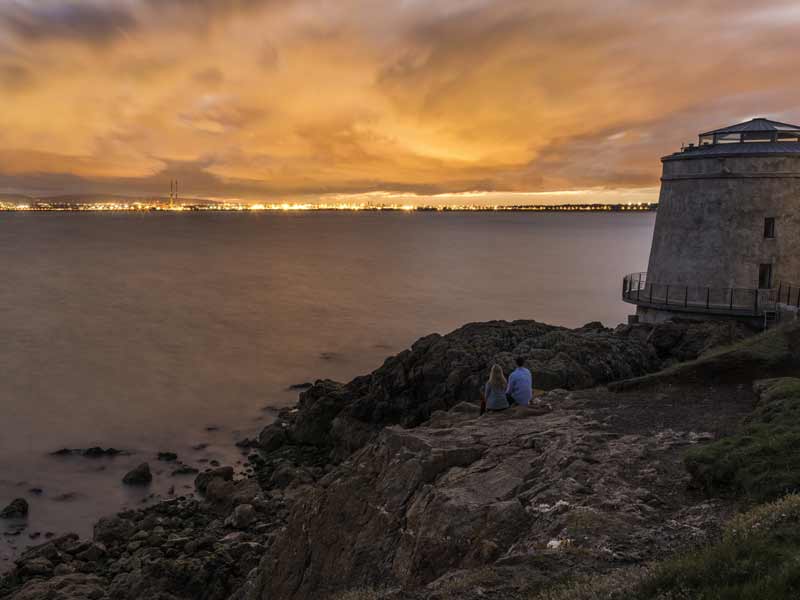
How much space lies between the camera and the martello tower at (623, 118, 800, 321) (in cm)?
2750

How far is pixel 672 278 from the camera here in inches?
1177

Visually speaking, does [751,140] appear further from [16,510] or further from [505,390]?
[16,510]

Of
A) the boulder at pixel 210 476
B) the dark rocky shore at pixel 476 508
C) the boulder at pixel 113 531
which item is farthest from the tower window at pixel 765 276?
the boulder at pixel 113 531

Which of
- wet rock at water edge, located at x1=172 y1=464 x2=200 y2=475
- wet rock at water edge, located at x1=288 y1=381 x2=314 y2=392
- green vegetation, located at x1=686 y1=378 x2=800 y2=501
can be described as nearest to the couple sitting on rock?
green vegetation, located at x1=686 y1=378 x2=800 y2=501

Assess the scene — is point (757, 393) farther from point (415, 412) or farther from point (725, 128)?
point (725, 128)

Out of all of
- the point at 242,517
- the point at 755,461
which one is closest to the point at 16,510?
the point at 242,517

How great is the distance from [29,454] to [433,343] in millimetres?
17667

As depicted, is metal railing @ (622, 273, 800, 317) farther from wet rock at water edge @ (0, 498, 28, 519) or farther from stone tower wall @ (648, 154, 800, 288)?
wet rock at water edge @ (0, 498, 28, 519)

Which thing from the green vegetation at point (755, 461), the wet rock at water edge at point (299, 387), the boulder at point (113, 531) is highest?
the green vegetation at point (755, 461)

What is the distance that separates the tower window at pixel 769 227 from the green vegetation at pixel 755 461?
62.3ft

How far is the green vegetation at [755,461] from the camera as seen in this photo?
9172 mm

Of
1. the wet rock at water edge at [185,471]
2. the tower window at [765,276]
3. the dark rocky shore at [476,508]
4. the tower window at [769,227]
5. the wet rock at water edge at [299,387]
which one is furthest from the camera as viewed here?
the wet rock at water edge at [299,387]

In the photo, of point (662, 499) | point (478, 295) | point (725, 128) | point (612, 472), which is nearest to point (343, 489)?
point (612, 472)

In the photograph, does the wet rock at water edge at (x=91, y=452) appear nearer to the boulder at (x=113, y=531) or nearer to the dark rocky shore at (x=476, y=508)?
the dark rocky shore at (x=476, y=508)
